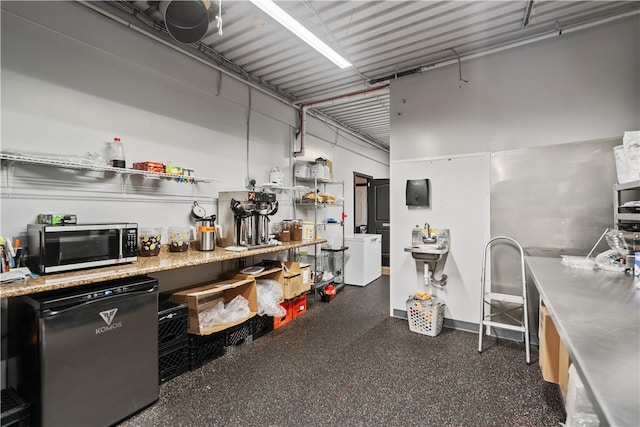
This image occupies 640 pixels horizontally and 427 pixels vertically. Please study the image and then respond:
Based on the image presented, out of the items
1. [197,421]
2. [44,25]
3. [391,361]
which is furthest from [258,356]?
[44,25]

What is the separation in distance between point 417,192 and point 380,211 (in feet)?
8.87

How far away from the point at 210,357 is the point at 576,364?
8.49 feet

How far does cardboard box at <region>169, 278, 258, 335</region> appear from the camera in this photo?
8.06ft

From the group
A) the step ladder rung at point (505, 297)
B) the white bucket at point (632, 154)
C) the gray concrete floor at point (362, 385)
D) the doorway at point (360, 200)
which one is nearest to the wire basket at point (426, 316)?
the gray concrete floor at point (362, 385)

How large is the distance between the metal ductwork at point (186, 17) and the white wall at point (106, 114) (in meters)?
0.72

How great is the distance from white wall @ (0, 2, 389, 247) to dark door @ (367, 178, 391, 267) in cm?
318

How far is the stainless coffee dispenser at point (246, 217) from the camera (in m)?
3.01

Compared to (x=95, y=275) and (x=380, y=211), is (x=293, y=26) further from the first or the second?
(x=380, y=211)

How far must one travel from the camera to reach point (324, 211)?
5375 mm

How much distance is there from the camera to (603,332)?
93 cm

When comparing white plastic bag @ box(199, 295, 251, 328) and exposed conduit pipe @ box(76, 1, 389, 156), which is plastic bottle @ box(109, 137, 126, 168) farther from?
white plastic bag @ box(199, 295, 251, 328)

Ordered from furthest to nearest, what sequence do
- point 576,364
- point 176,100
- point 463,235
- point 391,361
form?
point 463,235 → point 176,100 → point 391,361 → point 576,364

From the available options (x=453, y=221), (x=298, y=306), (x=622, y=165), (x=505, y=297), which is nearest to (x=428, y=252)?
(x=453, y=221)

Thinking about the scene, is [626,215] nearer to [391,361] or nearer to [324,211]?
[391,361]
